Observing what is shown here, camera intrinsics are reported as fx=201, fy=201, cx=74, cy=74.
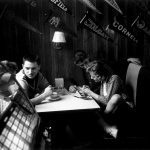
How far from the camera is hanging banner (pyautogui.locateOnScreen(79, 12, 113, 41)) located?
3.81 m

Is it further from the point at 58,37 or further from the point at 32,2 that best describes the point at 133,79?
the point at 32,2

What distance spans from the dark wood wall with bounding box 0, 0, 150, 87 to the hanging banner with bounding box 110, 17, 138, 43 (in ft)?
0.26

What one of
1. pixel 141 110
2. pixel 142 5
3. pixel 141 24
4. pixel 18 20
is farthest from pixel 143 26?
pixel 18 20

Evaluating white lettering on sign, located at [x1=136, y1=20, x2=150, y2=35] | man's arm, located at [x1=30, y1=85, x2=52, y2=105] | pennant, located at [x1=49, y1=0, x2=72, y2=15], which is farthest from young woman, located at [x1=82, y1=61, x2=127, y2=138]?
white lettering on sign, located at [x1=136, y1=20, x2=150, y2=35]

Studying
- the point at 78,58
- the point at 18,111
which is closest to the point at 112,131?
the point at 78,58

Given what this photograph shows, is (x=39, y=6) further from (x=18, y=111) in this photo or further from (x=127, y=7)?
(x=18, y=111)

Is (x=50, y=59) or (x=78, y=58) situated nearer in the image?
(x=78, y=58)

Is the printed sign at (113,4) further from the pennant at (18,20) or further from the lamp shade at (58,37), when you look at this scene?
the pennant at (18,20)

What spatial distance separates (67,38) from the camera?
3.89 metres

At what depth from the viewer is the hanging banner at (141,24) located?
388 cm

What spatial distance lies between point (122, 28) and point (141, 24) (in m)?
0.38

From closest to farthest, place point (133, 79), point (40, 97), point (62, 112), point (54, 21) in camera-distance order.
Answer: point (62, 112)
point (40, 97)
point (133, 79)
point (54, 21)

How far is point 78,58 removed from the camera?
11.7ft

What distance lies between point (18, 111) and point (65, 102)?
138cm
